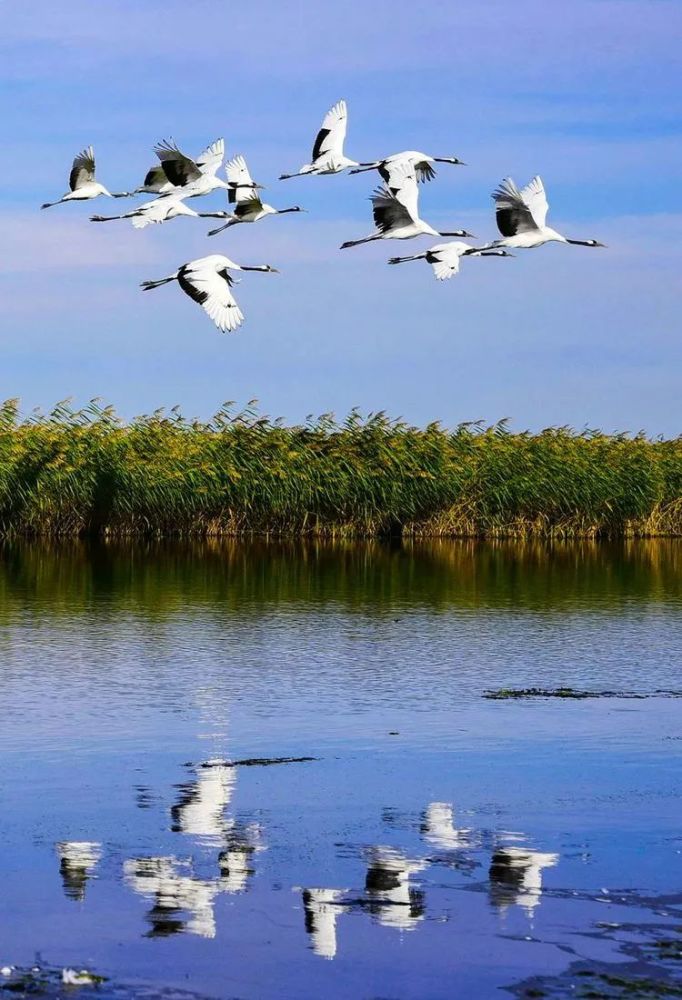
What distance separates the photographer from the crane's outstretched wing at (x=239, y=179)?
19.2 m

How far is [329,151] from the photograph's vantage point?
18516 millimetres

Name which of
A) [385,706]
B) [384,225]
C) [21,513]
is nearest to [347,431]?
[21,513]

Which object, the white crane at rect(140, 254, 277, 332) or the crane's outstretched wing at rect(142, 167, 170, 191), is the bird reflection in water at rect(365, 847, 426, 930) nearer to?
the white crane at rect(140, 254, 277, 332)

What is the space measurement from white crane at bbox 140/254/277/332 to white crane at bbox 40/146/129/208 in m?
2.83

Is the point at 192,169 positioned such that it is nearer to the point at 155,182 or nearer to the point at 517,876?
the point at 155,182

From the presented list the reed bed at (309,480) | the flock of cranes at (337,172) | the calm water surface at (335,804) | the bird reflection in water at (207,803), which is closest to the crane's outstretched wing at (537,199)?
the flock of cranes at (337,172)

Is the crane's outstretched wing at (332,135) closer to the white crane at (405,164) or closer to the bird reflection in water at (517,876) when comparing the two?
the white crane at (405,164)

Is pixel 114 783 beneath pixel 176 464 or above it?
beneath

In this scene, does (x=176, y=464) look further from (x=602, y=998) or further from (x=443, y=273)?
(x=602, y=998)

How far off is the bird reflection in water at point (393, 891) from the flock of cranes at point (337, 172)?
9218mm

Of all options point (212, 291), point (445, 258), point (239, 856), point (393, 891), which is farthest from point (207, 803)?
point (445, 258)

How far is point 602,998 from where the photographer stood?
6238mm

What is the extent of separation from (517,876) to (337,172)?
468 inches

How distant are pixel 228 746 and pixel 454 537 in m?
30.6
